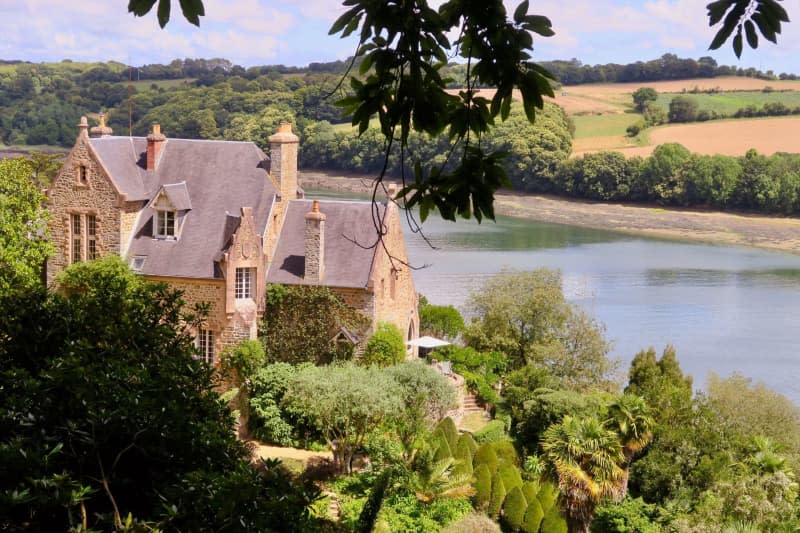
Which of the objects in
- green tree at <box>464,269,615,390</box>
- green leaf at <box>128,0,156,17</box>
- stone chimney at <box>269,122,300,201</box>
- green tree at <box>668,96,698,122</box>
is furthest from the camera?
green tree at <box>668,96,698,122</box>

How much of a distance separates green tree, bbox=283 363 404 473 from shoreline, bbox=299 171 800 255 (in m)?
46.6

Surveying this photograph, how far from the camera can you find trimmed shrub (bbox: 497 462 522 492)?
24964 millimetres

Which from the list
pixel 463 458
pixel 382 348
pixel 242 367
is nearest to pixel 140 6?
pixel 463 458

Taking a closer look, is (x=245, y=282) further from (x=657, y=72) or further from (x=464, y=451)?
(x=657, y=72)

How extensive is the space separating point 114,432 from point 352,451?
15.8m

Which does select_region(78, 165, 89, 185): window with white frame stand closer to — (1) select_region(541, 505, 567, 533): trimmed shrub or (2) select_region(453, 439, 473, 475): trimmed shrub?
(2) select_region(453, 439, 473, 475): trimmed shrub

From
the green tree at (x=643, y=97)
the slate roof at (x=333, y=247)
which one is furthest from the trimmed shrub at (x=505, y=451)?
the green tree at (x=643, y=97)

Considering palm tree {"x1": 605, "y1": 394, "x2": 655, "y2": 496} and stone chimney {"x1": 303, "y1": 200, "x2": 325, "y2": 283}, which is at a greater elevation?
stone chimney {"x1": 303, "y1": 200, "x2": 325, "y2": 283}

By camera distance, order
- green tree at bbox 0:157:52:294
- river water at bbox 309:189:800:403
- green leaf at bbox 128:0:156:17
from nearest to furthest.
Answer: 1. green leaf at bbox 128:0:156:17
2. green tree at bbox 0:157:52:294
3. river water at bbox 309:189:800:403

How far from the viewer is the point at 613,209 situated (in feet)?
278

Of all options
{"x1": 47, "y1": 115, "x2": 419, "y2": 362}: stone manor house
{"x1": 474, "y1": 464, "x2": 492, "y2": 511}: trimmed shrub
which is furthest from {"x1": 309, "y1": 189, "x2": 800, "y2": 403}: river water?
{"x1": 474, "y1": 464, "x2": 492, "y2": 511}: trimmed shrub

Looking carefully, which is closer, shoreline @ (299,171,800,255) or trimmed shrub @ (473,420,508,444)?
trimmed shrub @ (473,420,508,444)

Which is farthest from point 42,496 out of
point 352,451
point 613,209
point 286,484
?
point 613,209

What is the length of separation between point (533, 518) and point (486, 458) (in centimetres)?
243
